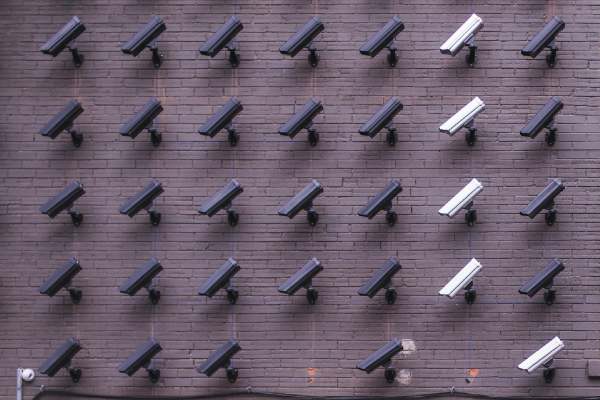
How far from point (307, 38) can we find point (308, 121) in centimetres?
91

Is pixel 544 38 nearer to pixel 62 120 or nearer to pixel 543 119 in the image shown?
pixel 543 119

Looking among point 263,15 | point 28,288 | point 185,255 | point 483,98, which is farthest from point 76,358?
point 483,98

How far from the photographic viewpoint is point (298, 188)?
11391 millimetres

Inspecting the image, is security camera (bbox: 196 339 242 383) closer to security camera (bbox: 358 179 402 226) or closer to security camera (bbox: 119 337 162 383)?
security camera (bbox: 119 337 162 383)

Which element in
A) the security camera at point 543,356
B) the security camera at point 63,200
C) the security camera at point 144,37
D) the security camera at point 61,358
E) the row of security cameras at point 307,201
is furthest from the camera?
the security camera at point 144,37

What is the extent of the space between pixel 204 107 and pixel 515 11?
3664 mm

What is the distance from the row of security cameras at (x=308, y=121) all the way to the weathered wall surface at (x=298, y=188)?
219 millimetres

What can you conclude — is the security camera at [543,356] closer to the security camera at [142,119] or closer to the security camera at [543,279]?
the security camera at [543,279]

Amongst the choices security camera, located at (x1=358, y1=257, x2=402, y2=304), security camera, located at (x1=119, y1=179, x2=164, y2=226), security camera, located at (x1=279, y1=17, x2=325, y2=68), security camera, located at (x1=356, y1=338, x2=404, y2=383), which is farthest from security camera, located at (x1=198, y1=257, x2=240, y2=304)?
security camera, located at (x1=279, y1=17, x2=325, y2=68)

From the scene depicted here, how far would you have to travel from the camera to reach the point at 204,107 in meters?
11.5

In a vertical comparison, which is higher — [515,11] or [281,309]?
[515,11]

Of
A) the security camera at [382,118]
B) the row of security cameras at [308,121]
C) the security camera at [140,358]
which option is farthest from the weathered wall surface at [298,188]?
the security camera at [382,118]

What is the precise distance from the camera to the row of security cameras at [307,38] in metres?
11.0

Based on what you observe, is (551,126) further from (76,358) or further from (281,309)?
(76,358)
